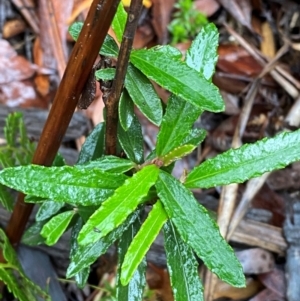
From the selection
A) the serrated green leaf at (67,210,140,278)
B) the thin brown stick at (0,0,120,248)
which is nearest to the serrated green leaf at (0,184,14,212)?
the thin brown stick at (0,0,120,248)

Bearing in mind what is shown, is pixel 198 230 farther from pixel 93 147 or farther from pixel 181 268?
pixel 93 147

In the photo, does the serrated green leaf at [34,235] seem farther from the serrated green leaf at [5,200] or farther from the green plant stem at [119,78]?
the green plant stem at [119,78]

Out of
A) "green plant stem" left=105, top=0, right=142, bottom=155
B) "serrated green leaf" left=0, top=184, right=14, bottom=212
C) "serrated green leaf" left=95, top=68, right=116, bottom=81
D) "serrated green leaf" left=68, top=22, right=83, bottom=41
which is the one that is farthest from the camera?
"serrated green leaf" left=0, top=184, right=14, bottom=212

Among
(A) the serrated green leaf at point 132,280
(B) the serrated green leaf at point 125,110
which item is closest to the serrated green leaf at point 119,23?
(B) the serrated green leaf at point 125,110

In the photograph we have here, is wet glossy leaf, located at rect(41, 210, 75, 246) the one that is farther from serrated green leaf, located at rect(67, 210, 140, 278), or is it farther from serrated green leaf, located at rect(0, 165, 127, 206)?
serrated green leaf, located at rect(0, 165, 127, 206)

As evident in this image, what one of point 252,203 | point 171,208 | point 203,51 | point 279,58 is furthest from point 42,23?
point 171,208

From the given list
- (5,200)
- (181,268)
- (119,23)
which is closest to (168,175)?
(181,268)

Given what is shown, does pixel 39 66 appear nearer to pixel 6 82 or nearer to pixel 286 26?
pixel 6 82
